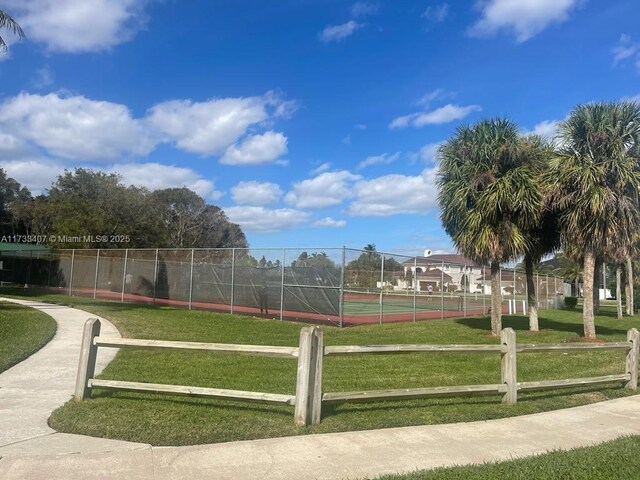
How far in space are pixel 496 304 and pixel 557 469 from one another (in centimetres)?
1370

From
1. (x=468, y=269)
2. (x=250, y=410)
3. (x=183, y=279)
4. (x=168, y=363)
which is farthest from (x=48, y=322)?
(x=468, y=269)

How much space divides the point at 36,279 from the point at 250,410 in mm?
31778

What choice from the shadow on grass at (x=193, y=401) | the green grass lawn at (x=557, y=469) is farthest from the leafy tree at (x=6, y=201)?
the green grass lawn at (x=557, y=469)

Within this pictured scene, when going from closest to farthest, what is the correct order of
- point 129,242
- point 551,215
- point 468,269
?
point 551,215, point 468,269, point 129,242

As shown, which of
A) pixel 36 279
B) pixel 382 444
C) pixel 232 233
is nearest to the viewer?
pixel 382 444

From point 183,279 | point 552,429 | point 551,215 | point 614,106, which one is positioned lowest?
point 552,429

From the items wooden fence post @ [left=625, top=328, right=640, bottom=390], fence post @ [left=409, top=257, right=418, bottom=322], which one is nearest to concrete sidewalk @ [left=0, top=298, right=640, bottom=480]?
wooden fence post @ [left=625, top=328, right=640, bottom=390]

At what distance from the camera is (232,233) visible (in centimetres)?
7888

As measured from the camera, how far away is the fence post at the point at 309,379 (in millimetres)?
6164

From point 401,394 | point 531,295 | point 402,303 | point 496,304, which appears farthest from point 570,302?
point 401,394

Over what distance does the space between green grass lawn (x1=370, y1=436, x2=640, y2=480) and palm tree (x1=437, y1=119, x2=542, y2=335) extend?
12.2m

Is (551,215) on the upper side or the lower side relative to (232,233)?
lower

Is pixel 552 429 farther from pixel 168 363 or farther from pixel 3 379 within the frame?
pixel 3 379

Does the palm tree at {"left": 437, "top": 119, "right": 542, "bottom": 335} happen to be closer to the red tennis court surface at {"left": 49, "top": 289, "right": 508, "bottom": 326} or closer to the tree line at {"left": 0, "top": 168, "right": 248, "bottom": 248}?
the red tennis court surface at {"left": 49, "top": 289, "right": 508, "bottom": 326}
